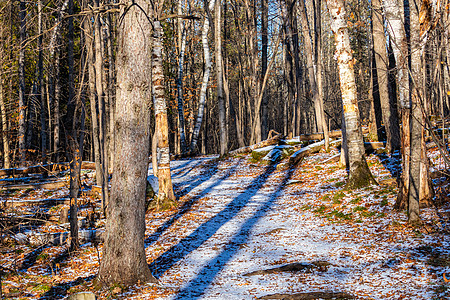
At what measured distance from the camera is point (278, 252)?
6.80 metres

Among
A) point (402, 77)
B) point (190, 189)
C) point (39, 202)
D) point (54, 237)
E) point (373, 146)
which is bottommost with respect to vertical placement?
point (54, 237)

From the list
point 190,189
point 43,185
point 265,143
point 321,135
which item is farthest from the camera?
point 265,143

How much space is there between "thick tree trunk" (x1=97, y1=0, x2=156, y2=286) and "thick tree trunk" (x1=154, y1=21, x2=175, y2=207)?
4.98 metres

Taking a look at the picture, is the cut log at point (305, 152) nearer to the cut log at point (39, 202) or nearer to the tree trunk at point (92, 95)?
the tree trunk at point (92, 95)

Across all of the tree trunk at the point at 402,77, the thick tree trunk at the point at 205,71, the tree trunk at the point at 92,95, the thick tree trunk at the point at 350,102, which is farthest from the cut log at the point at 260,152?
the tree trunk at the point at 402,77

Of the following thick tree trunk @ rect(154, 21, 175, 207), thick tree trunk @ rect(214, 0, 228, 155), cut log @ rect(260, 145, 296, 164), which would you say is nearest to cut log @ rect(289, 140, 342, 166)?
cut log @ rect(260, 145, 296, 164)

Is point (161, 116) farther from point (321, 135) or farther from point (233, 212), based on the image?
point (321, 135)

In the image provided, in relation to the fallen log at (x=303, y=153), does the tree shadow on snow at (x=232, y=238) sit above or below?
below

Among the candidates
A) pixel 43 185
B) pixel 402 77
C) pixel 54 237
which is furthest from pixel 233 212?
pixel 43 185

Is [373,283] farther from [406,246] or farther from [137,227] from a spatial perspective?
[137,227]

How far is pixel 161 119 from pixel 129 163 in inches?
215

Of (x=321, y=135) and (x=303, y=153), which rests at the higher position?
(x=321, y=135)

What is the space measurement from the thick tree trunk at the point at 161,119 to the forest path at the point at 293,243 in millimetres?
840

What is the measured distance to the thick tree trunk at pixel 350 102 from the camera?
9.65 metres
